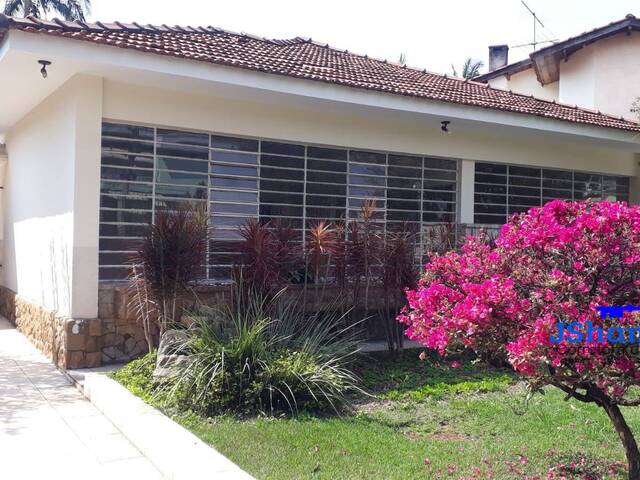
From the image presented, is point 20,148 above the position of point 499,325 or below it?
above

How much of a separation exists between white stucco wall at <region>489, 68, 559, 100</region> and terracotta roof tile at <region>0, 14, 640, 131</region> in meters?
5.46

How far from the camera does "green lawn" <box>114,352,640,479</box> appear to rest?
4.66m

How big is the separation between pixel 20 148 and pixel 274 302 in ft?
23.4

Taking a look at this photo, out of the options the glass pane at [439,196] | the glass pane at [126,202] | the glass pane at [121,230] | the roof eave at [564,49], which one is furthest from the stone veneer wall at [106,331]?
the roof eave at [564,49]

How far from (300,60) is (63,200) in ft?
14.3

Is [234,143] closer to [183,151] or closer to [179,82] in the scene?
[183,151]

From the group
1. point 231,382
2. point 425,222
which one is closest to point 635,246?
point 231,382

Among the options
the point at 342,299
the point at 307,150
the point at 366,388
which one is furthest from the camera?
the point at 307,150

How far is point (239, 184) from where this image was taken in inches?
385

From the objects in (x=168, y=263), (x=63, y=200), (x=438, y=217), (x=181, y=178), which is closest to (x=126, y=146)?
(x=181, y=178)

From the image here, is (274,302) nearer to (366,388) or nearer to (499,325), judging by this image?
(366,388)

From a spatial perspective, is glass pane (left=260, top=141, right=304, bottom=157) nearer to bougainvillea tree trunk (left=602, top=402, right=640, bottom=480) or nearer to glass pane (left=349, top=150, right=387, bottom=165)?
glass pane (left=349, top=150, right=387, bottom=165)

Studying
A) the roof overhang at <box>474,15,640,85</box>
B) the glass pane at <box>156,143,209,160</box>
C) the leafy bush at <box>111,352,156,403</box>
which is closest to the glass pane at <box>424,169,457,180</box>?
the glass pane at <box>156,143,209,160</box>

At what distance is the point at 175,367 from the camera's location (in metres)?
6.58
